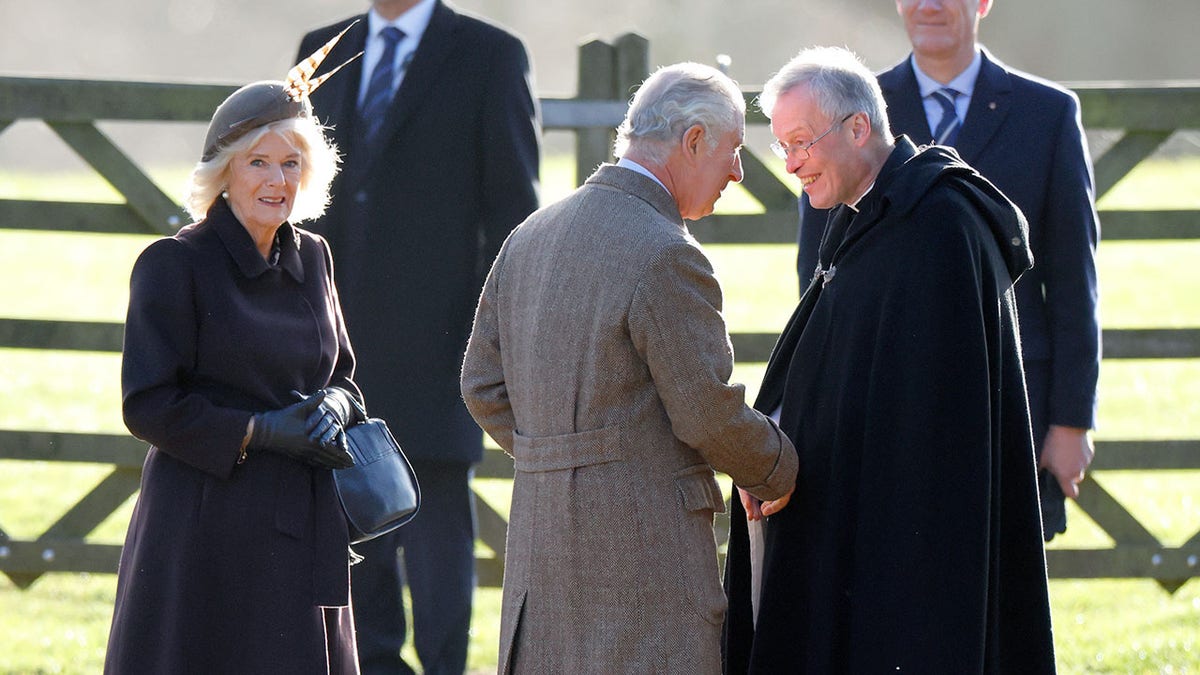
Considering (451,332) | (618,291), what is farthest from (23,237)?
(618,291)

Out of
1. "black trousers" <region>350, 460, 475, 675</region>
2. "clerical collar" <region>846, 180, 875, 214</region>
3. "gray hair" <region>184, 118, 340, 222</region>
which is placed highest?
"gray hair" <region>184, 118, 340, 222</region>

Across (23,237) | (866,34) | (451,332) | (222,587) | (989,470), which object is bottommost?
(222,587)

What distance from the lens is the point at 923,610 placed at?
9.59 feet

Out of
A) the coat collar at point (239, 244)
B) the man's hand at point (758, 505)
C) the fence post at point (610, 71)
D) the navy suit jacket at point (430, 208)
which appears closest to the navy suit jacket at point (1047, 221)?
the man's hand at point (758, 505)

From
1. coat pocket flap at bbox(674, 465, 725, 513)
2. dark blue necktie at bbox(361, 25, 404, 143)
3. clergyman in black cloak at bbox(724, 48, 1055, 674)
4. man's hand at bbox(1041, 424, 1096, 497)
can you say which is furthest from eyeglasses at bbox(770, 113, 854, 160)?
dark blue necktie at bbox(361, 25, 404, 143)

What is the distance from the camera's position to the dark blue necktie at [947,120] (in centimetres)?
396

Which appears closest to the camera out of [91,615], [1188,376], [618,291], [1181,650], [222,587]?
[618,291]

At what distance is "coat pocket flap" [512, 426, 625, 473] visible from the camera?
2924 mm

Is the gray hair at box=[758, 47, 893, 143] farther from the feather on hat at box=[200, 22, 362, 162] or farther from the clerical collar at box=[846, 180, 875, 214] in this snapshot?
the feather on hat at box=[200, 22, 362, 162]

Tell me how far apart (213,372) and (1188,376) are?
820cm

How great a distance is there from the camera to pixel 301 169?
3.51m

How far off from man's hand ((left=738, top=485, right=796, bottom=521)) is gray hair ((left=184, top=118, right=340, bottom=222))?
1.21 metres

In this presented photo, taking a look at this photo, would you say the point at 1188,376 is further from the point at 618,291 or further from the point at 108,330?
the point at 618,291

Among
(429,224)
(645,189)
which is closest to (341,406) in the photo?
(645,189)
